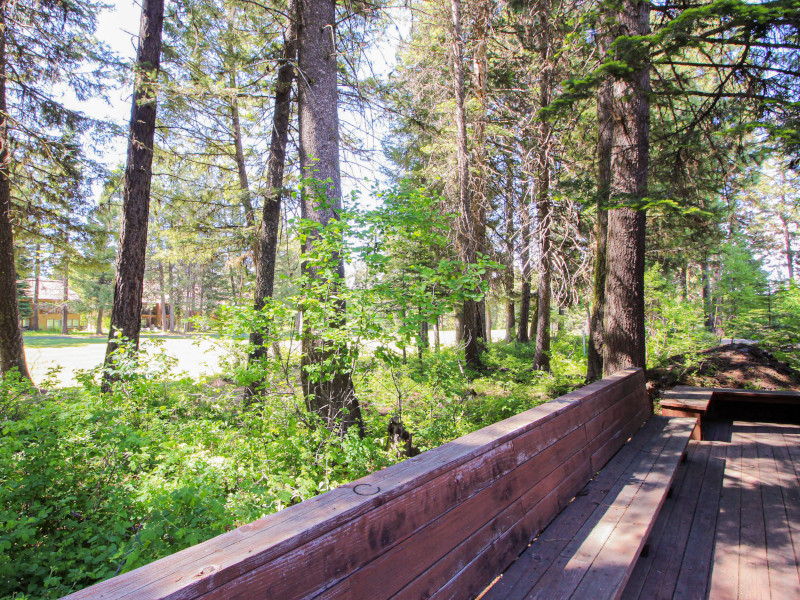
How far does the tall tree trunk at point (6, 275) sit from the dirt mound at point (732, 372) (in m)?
13.4

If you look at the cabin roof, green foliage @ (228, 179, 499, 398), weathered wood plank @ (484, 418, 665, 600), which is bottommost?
weathered wood plank @ (484, 418, 665, 600)

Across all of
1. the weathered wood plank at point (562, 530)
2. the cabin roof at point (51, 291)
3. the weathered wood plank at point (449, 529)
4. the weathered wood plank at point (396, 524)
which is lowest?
the weathered wood plank at point (562, 530)

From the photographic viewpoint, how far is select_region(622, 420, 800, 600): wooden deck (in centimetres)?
262

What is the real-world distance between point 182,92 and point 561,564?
8.55m

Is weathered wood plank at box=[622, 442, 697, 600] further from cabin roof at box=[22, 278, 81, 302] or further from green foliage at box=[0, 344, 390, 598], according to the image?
cabin roof at box=[22, 278, 81, 302]

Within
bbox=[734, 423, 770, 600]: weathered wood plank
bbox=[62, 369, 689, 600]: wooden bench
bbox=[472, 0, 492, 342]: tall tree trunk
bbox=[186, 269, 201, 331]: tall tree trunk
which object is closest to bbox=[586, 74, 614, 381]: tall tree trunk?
bbox=[472, 0, 492, 342]: tall tree trunk

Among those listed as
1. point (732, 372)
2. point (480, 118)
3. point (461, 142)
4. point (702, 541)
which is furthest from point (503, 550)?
point (480, 118)

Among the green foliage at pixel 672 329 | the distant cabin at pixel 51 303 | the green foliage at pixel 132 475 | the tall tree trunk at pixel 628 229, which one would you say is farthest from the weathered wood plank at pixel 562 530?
the distant cabin at pixel 51 303

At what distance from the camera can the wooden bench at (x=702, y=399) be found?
5.24 meters

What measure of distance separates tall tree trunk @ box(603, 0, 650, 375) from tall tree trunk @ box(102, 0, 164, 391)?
798cm

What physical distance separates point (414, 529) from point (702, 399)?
17.6 ft

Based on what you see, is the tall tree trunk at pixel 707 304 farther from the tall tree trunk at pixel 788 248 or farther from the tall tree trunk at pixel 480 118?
the tall tree trunk at pixel 788 248

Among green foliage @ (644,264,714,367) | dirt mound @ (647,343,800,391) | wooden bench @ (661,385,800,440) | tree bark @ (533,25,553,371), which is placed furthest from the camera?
tree bark @ (533,25,553,371)

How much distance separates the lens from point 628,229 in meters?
6.29
